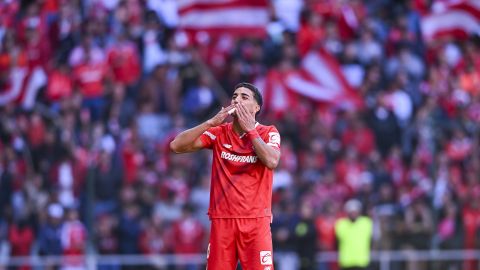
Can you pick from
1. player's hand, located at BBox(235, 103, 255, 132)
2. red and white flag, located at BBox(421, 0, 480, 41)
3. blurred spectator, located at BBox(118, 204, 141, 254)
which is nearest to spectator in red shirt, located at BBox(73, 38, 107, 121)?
blurred spectator, located at BBox(118, 204, 141, 254)

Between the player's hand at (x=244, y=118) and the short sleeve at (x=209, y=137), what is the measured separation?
0.51 m

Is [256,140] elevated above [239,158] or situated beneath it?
elevated above

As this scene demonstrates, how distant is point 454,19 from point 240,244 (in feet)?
41.3

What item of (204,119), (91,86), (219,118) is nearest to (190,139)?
(219,118)

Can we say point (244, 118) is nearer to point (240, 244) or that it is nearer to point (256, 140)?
point (256, 140)

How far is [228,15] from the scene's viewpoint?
20.7 metres

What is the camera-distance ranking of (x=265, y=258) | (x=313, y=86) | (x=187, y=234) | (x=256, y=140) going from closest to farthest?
(x=256, y=140) → (x=265, y=258) → (x=187, y=234) → (x=313, y=86)

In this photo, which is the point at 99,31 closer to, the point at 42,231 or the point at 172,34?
the point at 172,34

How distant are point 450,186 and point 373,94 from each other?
Answer: 2.50 m

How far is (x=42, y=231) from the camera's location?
19.2 metres

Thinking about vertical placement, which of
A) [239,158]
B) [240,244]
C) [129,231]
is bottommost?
[240,244]

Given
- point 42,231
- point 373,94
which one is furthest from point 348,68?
point 42,231

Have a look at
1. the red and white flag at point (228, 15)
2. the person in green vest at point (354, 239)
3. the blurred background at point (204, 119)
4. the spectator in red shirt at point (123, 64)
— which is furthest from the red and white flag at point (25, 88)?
the person in green vest at point (354, 239)

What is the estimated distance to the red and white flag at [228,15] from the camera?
20.7m
